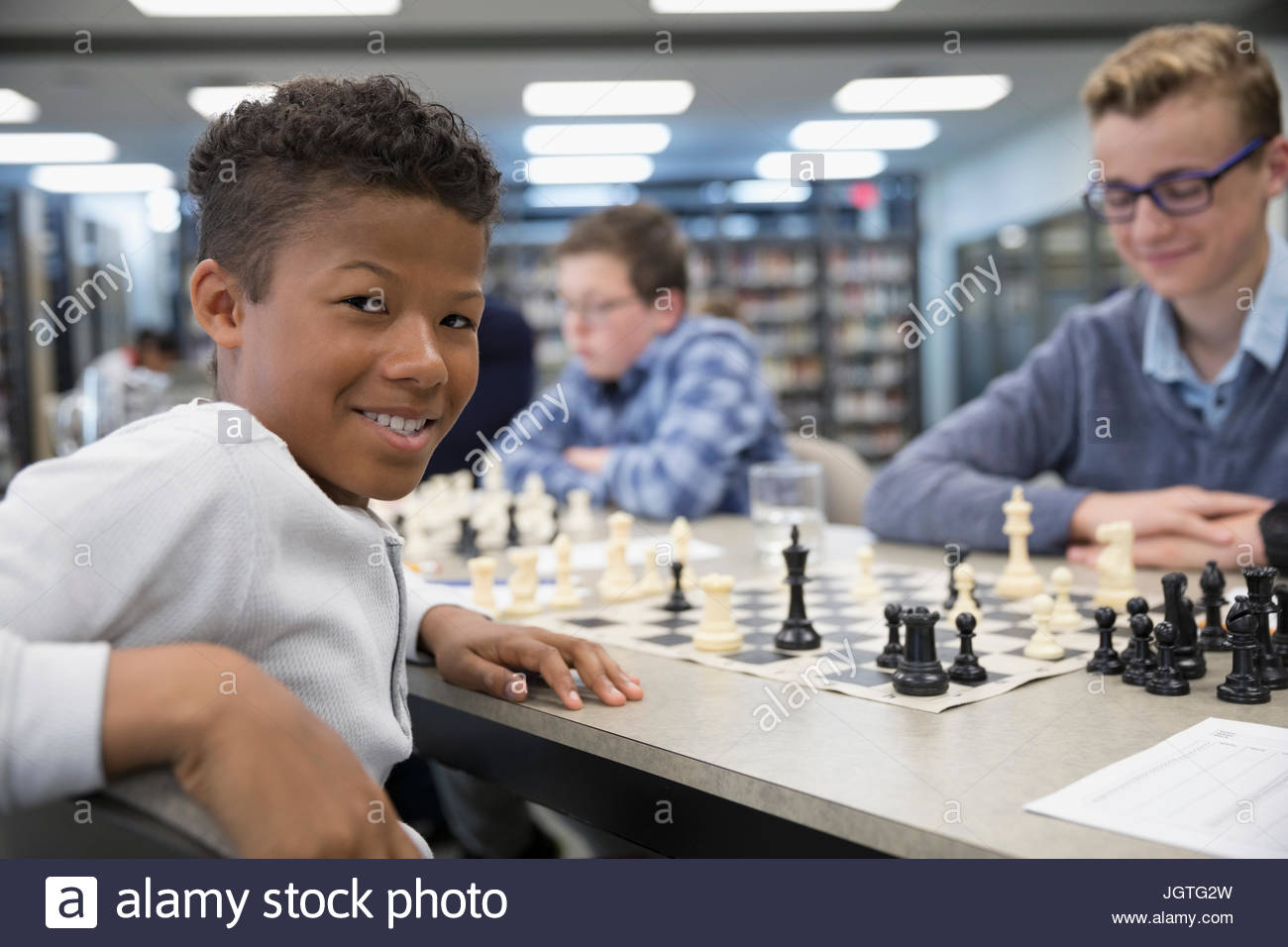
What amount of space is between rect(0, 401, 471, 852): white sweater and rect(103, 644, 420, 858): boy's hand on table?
1 centimetres

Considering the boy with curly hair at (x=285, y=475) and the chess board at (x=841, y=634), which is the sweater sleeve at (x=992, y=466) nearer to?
the chess board at (x=841, y=634)

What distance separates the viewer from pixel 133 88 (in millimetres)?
7082

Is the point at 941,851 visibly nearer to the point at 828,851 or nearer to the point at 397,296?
the point at 828,851

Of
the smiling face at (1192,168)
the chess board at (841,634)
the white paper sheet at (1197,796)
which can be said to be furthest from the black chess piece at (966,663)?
the smiling face at (1192,168)

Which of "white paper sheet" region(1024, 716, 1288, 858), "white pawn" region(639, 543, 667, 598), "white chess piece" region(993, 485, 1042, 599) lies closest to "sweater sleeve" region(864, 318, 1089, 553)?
"white chess piece" region(993, 485, 1042, 599)

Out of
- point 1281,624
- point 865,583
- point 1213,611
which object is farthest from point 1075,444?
point 1281,624

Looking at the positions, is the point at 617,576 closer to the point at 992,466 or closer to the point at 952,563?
the point at 952,563

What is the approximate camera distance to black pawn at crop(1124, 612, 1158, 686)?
1137 millimetres

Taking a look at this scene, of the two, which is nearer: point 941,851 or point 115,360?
point 941,851

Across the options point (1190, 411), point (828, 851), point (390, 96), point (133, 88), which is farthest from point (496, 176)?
point (133, 88)

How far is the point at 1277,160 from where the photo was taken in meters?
2.02

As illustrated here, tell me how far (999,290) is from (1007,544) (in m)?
9.21

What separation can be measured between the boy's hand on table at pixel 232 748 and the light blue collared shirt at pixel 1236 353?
1.92 metres

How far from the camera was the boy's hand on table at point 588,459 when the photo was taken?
120 inches
